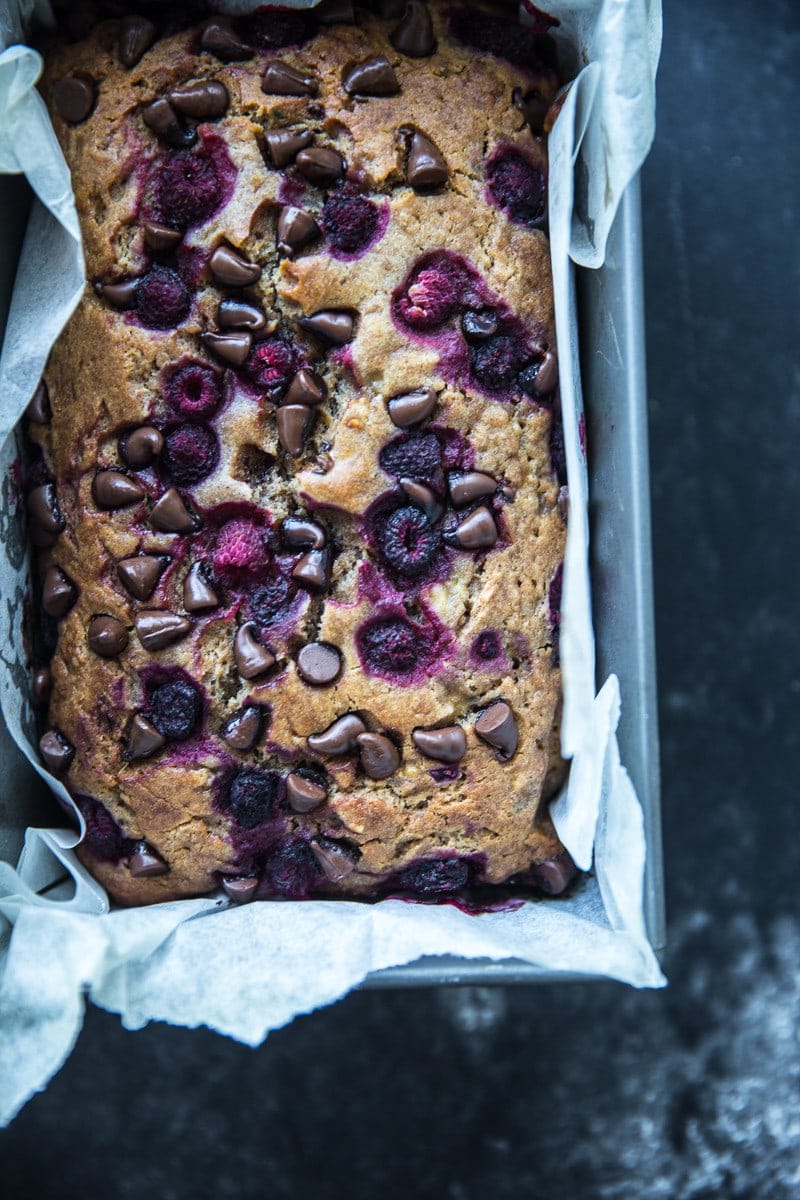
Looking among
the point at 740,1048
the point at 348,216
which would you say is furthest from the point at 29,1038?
the point at 740,1048

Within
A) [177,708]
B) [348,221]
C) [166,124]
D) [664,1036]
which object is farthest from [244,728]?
[664,1036]

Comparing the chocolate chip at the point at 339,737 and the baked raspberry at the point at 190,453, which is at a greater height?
the baked raspberry at the point at 190,453

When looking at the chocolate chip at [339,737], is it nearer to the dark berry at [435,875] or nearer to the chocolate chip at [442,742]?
the chocolate chip at [442,742]

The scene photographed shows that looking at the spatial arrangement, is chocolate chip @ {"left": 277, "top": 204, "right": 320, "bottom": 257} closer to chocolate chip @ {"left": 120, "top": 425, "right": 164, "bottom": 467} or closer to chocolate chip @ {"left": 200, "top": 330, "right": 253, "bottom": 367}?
chocolate chip @ {"left": 200, "top": 330, "right": 253, "bottom": 367}

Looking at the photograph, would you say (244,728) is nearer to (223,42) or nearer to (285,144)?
(285,144)

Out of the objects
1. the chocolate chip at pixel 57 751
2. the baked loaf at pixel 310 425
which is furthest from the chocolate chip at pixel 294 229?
the chocolate chip at pixel 57 751

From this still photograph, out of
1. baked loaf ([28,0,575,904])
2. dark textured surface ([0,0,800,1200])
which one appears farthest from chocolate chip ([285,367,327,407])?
dark textured surface ([0,0,800,1200])

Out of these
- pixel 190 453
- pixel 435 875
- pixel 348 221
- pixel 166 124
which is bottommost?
pixel 435 875
